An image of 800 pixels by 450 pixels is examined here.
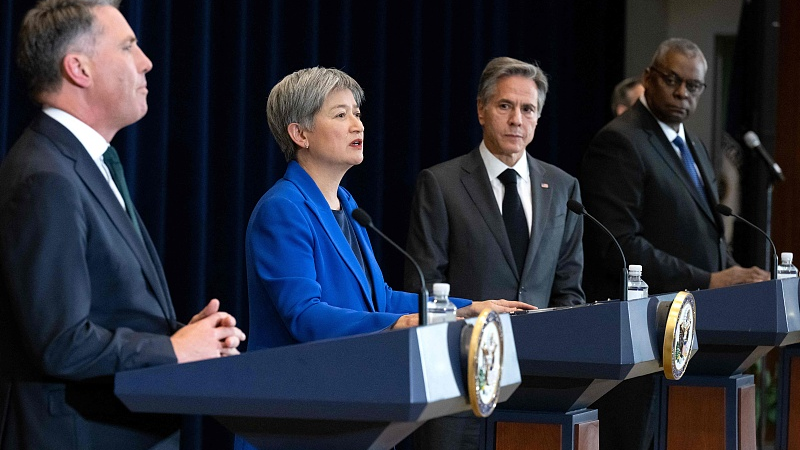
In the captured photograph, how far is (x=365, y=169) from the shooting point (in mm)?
5160

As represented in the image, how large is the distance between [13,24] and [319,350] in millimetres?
2416

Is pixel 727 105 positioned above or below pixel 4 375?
above

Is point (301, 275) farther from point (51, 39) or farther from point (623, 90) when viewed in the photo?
point (623, 90)

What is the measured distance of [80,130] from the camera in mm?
2145

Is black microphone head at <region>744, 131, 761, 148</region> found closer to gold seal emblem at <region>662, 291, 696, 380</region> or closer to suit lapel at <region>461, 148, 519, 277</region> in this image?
suit lapel at <region>461, 148, 519, 277</region>

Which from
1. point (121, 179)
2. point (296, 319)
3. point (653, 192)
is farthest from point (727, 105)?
point (121, 179)

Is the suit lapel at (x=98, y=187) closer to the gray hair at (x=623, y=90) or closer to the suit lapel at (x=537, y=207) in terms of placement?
the suit lapel at (x=537, y=207)

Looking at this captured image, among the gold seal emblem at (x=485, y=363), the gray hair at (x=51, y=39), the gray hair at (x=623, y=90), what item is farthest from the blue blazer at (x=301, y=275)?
the gray hair at (x=623, y=90)

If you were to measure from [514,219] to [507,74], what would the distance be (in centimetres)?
50

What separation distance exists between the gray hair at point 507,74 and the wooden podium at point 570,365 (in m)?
1.39

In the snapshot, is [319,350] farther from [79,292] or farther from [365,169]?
[365,169]

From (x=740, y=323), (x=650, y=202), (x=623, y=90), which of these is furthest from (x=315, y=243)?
(x=623, y=90)

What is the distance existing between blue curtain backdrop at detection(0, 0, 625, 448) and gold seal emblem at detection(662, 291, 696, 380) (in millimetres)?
2065

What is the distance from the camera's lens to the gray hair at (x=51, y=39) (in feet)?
7.00
